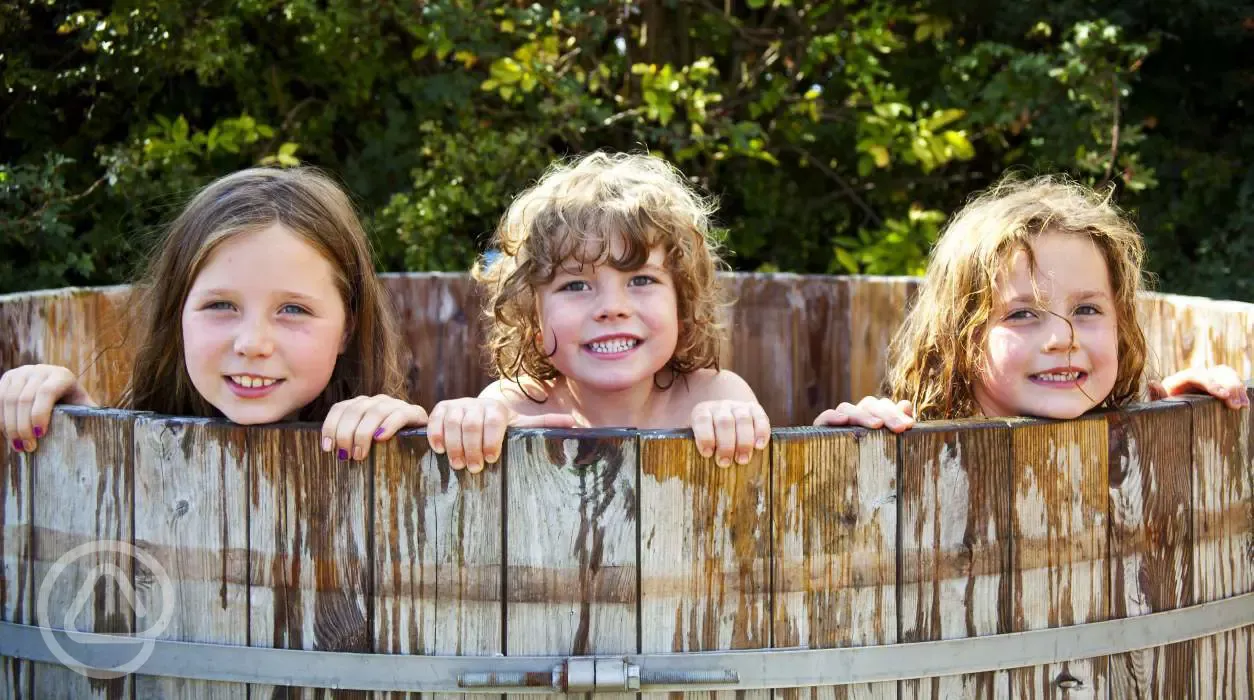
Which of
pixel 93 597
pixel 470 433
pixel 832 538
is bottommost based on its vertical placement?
pixel 93 597

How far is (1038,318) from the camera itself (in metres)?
2.38

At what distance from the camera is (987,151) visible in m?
5.57

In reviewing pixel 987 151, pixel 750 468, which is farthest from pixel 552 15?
pixel 750 468

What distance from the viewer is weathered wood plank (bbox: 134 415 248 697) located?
6.22 feet

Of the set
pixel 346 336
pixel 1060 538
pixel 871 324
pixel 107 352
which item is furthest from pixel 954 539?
pixel 107 352

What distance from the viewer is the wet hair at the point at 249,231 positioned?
231cm

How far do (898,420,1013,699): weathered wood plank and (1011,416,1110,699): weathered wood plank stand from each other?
0.03 metres

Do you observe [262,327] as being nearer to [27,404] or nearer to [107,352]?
[27,404]

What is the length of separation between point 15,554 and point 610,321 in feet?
3.73

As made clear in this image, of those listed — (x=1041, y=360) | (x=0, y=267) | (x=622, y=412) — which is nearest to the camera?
(x=1041, y=360)

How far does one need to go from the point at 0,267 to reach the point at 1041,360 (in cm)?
335

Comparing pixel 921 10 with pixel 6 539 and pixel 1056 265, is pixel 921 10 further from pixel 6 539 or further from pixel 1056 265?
pixel 6 539

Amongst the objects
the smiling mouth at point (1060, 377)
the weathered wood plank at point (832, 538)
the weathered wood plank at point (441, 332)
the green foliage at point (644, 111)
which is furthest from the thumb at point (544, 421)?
the green foliage at point (644, 111)

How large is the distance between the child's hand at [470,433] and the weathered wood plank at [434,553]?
0.02m
